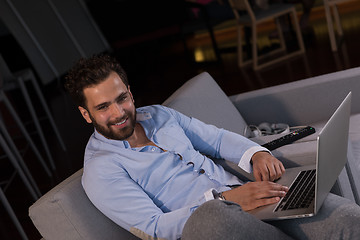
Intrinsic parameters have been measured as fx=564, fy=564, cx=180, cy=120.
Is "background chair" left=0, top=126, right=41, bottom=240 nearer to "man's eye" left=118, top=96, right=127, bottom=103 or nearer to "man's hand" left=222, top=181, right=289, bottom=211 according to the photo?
"man's eye" left=118, top=96, right=127, bottom=103

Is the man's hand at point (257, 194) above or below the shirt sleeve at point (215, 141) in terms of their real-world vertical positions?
below

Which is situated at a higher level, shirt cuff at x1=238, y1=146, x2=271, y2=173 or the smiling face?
the smiling face

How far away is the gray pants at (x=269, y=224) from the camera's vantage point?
62.7 inches

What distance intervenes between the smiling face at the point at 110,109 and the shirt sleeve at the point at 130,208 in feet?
0.51

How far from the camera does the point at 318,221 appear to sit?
1745 millimetres

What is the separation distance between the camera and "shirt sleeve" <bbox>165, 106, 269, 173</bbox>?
2.28 meters

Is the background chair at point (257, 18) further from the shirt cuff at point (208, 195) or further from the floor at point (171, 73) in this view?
the shirt cuff at point (208, 195)

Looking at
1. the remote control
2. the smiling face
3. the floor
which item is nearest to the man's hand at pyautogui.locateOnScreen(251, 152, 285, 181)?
the remote control

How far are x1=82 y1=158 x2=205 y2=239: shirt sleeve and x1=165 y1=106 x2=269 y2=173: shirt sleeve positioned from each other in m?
0.43

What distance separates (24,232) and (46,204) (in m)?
1.82

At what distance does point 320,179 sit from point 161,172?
64cm

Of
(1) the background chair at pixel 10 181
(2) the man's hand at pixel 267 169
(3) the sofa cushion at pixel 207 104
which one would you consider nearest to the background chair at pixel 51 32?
(1) the background chair at pixel 10 181

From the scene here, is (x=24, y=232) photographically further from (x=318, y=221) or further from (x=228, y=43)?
(x=228, y=43)

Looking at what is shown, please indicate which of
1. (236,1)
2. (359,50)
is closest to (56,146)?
(236,1)
